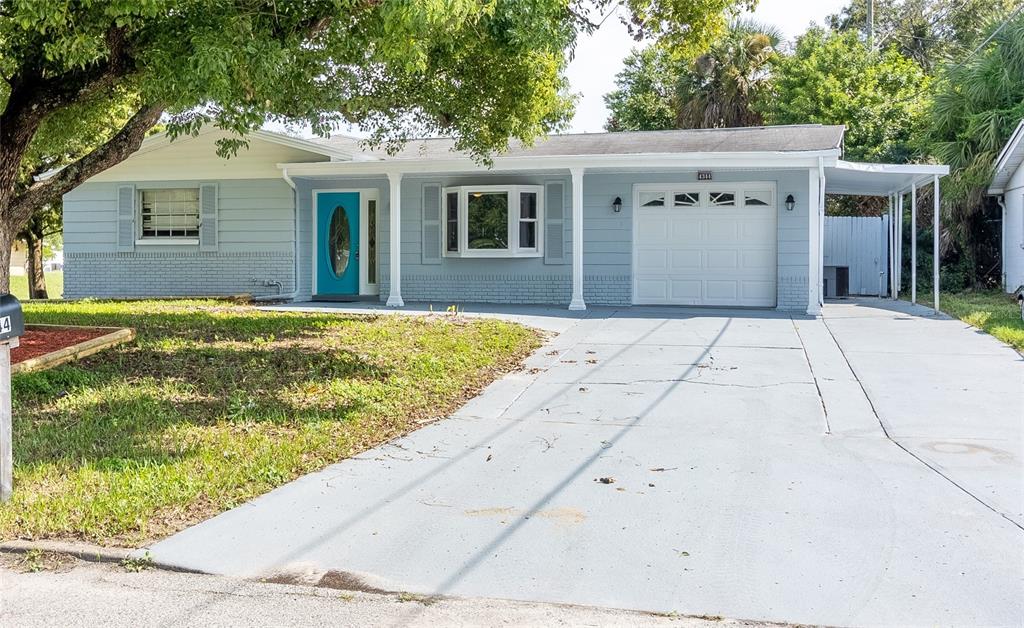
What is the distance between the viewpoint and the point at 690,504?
4.80m

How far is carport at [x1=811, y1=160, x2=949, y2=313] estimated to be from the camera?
13531mm

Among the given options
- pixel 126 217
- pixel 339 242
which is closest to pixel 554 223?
pixel 339 242

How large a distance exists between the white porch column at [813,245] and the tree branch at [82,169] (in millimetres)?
9801

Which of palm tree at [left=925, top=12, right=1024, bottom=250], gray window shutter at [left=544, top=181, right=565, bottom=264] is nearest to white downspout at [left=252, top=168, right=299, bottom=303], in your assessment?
gray window shutter at [left=544, top=181, right=565, bottom=264]

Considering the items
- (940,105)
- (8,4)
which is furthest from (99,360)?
(940,105)

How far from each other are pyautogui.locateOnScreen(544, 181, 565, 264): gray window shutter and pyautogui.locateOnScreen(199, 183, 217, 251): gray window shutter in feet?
22.2

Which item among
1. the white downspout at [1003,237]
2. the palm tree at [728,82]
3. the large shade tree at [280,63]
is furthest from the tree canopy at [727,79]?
the large shade tree at [280,63]

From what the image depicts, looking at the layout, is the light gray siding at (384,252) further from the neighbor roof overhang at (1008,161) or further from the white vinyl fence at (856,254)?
the white vinyl fence at (856,254)

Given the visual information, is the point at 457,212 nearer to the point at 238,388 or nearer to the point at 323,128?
the point at 323,128

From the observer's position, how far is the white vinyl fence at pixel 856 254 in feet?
63.2

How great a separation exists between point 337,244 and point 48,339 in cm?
865

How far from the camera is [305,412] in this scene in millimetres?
6691

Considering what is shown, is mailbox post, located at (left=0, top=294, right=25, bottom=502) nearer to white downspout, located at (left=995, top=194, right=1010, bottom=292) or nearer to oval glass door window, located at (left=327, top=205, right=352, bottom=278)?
oval glass door window, located at (left=327, top=205, right=352, bottom=278)

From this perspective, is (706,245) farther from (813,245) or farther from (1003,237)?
(1003,237)
